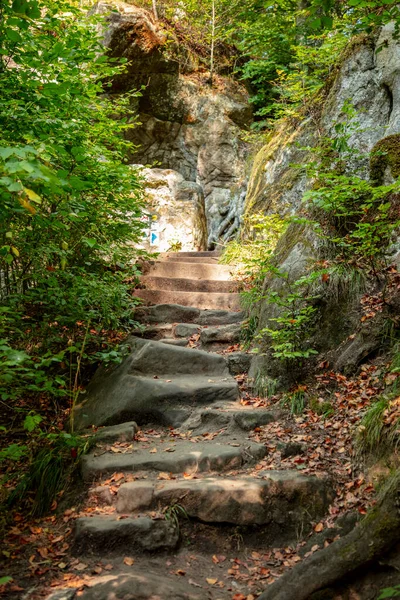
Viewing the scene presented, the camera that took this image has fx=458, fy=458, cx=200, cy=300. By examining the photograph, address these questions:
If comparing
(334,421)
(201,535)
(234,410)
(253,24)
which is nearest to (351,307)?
(334,421)

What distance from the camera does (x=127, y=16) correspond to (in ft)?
43.3

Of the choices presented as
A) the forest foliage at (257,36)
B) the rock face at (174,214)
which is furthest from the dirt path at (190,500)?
the rock face at (174,214)

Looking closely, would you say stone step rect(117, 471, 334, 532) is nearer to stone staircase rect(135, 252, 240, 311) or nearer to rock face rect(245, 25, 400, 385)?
rock face rect(245, 25, 400, 385)

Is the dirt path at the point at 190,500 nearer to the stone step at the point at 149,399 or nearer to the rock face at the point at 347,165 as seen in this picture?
the stone step at the point at 149,399

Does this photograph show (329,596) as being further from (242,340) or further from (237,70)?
(237,70)

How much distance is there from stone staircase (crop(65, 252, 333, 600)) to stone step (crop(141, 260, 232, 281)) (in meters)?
2.65

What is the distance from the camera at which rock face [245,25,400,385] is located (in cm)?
477

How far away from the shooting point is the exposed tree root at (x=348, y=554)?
2.61 m

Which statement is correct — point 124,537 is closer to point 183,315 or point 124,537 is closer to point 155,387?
point 155,387

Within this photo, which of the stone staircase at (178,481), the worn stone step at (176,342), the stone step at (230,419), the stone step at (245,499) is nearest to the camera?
the stone staircase at (178,481)

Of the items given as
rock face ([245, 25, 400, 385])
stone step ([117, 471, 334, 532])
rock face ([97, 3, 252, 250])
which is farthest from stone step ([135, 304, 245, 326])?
rock face ([97, 3, 252, 250])

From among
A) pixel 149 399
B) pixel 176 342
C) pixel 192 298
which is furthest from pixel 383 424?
pixel 192 298

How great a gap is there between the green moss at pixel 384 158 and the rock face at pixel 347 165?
0.04 ft

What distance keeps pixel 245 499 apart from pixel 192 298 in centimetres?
432
